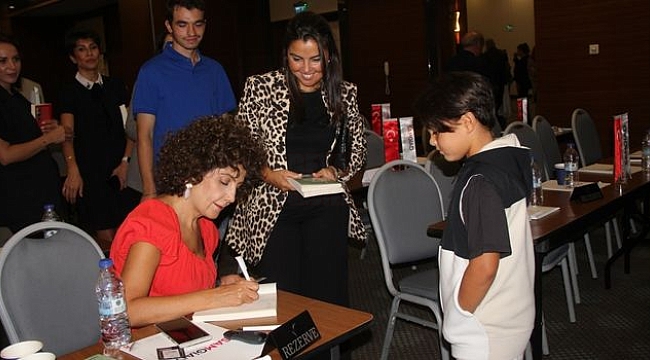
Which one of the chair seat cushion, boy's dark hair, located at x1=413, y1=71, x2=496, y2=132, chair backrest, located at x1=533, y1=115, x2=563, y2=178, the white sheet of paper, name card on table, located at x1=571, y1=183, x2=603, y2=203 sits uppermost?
boy's dark hair, located at x1=413, y1=71, x2=496, y2=132

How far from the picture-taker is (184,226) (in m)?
1.87

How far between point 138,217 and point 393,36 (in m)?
8.82

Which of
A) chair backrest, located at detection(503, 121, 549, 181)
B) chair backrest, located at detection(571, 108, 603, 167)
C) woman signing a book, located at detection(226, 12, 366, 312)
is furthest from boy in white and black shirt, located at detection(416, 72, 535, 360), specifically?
chair backrest, located at detection(571, 108, 603, 167)

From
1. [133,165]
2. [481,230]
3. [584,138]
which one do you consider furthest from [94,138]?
[584,138]

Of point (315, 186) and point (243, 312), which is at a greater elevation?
point (315, 186)

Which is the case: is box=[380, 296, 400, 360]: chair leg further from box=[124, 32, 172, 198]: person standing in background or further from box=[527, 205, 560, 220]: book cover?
box=[124, 32, 172, 198]: person standing in background

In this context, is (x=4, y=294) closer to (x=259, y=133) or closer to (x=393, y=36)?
(x=259, y=133)

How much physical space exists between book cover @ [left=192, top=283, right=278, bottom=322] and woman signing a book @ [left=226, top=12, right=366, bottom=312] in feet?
1.99

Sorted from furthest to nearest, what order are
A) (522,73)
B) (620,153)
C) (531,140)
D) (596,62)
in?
(522,73), (596,62), (531,140), (620,153)

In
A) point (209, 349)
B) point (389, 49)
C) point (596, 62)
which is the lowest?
point (209, 349)

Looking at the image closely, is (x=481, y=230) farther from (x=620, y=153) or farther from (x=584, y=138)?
(x=584, y=138)

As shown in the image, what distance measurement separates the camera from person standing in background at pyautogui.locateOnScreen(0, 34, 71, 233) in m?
2.94

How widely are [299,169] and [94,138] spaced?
5.51 ft

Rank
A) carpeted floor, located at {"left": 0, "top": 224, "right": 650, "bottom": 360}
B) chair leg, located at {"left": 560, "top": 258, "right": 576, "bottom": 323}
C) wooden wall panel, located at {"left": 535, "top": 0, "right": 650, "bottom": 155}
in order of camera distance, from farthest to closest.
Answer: wooden wall panel, located at {"left": 535, "top": 0, "right": 650, "bottom": 155} < chair leg, located at {"left": 560, "top": 258, "right": 576, "bottom": 323} < carpeted floor, located at {"left": 0, "top": 224, "right": 650, "bottom": 360}
